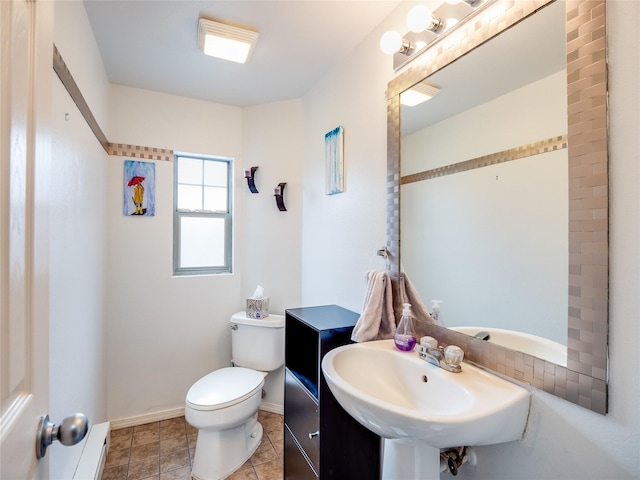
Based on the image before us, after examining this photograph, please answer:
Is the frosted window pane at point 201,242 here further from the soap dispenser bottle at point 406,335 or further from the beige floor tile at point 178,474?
the soap dispenser bottle at point 406,335

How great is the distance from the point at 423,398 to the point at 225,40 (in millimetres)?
1892

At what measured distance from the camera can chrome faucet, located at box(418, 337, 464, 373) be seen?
1005mm

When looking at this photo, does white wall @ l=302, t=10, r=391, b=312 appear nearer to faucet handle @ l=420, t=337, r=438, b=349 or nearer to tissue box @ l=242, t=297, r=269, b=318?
tissue box @ l=242, t=297, r=269, b=318

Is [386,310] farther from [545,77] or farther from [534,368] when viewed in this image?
[545,77]

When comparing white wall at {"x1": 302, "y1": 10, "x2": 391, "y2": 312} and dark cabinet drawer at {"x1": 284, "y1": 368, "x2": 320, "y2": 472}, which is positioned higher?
white wall at {"x1": 302, "y1": 10, "x2": 391, "y2": 312}

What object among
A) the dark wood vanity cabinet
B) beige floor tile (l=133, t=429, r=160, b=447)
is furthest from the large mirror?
beige floor tile (l=133, t=429, r=160, b=447)

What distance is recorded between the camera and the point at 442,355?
106 cm

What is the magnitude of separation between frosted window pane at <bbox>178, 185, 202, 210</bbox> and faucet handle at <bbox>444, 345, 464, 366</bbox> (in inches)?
85.1

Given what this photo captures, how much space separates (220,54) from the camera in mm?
1720

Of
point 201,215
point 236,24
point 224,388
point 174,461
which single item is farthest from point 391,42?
point 174,461

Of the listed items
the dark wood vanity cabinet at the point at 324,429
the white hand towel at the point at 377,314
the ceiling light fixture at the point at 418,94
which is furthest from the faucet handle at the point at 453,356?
the ceiling light fixture at the point at 418,94

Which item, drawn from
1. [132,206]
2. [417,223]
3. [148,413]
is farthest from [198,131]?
[148,413]

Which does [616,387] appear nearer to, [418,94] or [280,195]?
[418,94]

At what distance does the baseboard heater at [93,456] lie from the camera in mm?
1438
